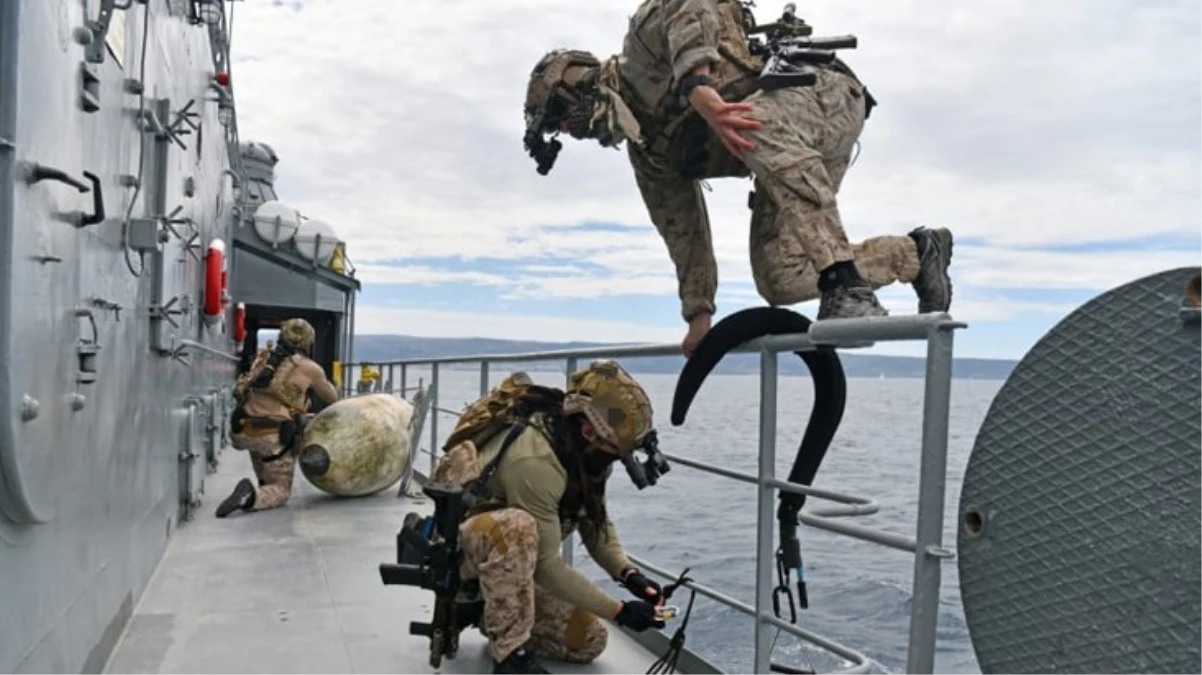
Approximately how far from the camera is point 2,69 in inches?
63.0

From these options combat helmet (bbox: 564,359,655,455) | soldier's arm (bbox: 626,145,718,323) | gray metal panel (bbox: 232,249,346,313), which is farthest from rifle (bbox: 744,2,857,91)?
gray metal panel (bbox: 232,249,346,313)

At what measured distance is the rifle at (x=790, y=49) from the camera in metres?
2.33

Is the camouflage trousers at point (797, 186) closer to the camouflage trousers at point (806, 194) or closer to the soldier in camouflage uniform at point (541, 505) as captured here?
the camouflage trousers at point (806, 194)

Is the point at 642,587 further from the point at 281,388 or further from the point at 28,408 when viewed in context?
the point at 281,388

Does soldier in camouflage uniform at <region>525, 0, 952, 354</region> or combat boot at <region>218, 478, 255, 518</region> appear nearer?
soldier in camouflage uniform at <region>525, 0, 952, 354</region>

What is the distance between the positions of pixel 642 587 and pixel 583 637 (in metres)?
0.36

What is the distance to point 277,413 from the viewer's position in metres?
6.30

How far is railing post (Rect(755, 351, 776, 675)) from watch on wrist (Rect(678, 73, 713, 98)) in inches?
25.1

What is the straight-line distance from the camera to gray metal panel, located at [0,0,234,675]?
1.67 metres

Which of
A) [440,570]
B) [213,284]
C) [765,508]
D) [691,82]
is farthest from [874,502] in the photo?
[213,284]

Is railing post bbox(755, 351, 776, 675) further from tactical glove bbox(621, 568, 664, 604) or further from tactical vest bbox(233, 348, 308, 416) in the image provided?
tactical vest bbox(233, 348, 308, 416)

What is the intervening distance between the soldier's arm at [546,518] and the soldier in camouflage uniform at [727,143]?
547 millimetres

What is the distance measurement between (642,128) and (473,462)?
3.52ft

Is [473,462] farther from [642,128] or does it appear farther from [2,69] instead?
[2,69]
